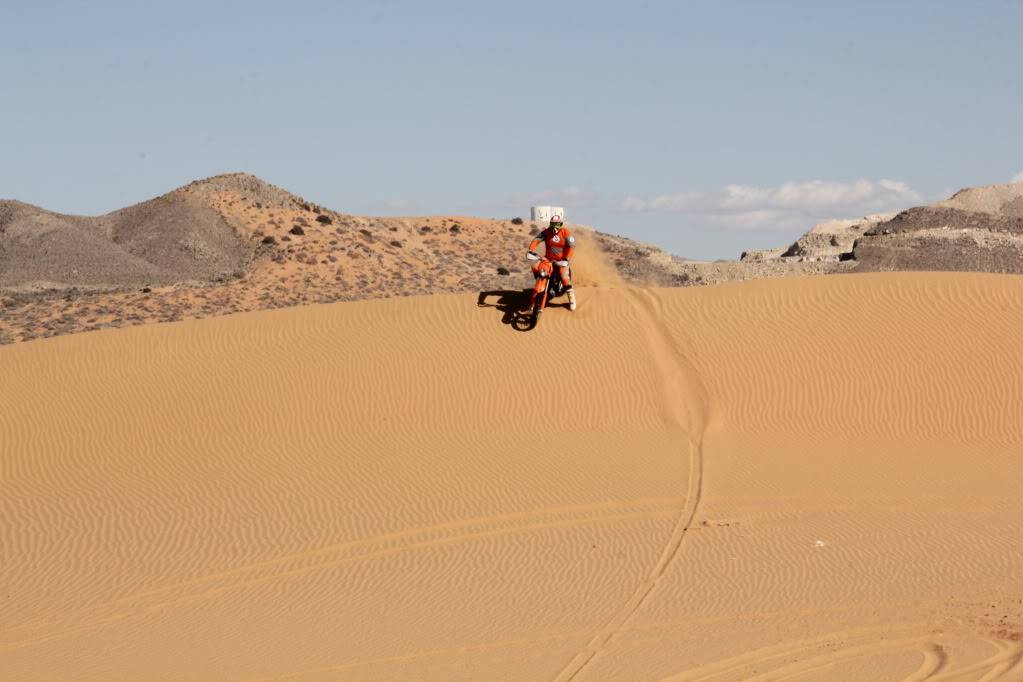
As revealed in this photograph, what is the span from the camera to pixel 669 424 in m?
17.3

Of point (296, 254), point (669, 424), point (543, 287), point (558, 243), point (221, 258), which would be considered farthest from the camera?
point (221, 258)

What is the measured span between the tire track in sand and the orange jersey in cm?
201

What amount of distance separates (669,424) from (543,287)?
3263 mm

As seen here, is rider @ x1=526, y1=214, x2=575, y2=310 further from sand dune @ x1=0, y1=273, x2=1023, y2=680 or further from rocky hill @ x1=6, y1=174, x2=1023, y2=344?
rocky hill @ x1=6, y1=174, x2=1023, y2=344

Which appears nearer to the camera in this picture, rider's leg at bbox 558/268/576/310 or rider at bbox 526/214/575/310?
rider at bbox 526/214/575/310

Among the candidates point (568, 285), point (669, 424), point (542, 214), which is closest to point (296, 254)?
point (542, 214)

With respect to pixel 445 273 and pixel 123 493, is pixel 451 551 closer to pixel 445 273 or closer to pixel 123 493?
pixel 123 493

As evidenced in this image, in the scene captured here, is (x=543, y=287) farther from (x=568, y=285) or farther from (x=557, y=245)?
(x=557, y=245)

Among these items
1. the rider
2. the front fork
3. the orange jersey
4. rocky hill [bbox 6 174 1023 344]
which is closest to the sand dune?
the front fork

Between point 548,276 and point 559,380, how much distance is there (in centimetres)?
168

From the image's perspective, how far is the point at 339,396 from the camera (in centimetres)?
1833

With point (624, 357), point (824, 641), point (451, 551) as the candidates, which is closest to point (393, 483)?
point (451, 551)

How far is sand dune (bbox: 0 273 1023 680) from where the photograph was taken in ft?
33.9

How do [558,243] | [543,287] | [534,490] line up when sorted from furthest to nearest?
[543,287], [558,243], [534,490]
